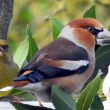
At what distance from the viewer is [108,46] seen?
2619 millimetres


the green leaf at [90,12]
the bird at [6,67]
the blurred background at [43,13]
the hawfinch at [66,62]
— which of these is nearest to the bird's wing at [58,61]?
the hawfinch at [66,62]

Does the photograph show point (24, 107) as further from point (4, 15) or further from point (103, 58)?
point (4, 15)

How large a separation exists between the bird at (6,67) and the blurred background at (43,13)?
2.35 feet

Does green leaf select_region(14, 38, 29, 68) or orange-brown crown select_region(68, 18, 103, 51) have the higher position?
orange-brown crown select_region(68, 18, 103, 51)

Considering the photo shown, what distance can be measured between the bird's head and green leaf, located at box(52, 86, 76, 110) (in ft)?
1.57

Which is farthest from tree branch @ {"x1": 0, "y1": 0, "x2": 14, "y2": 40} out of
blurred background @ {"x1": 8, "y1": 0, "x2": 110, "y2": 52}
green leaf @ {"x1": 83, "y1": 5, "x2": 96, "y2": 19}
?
blurred background @ {"x1": 8, "y1": 0, "x2": 110, "y2": 52}

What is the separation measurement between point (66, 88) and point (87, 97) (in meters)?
0.31

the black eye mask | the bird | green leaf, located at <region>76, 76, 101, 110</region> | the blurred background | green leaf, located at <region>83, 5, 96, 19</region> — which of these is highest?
green leaf, located at <region>83, 5, 96, 19</region>

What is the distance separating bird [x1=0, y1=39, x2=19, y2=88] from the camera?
3193mm

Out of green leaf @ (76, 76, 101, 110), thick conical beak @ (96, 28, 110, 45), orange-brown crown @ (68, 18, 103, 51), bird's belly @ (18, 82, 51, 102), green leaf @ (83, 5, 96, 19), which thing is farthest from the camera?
green leaf @ (83, 5, 96, 19)

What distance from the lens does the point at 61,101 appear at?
82.9 inches

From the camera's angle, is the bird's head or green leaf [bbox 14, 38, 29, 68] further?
green leaf [bbox 14, 38, 29, 68]

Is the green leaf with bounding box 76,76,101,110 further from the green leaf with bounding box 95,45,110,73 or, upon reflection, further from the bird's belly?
the green leaf with bounding box 95,45,110,73

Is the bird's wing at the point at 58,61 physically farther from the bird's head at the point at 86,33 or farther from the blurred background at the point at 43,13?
the blurred background at the point at 43,13
